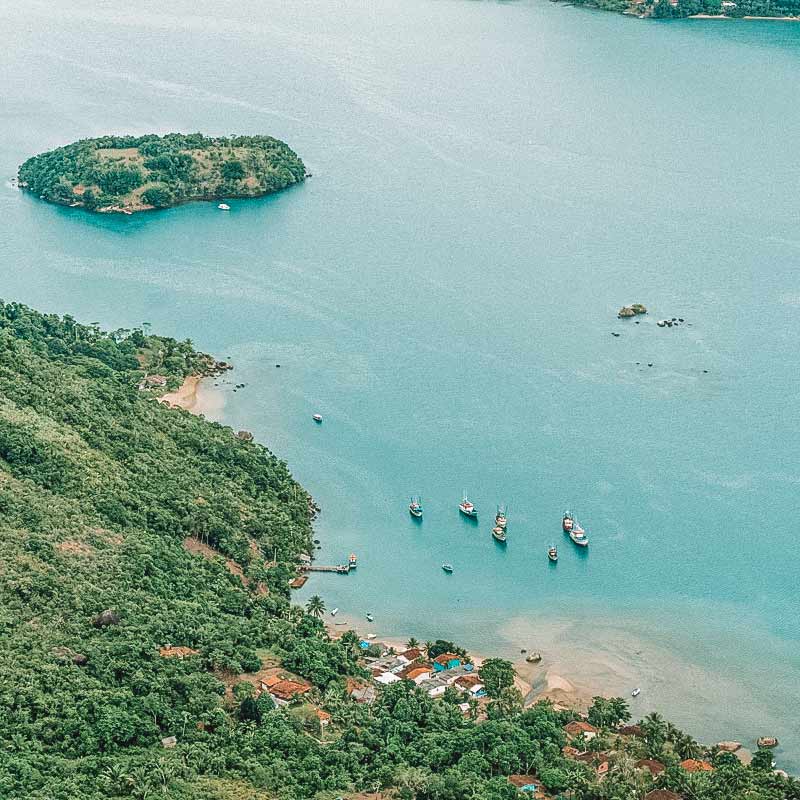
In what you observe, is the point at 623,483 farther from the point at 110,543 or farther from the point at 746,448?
the point at 110,543

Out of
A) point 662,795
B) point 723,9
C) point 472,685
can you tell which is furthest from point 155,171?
point 723,9

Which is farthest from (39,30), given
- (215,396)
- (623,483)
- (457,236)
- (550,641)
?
(550,641)

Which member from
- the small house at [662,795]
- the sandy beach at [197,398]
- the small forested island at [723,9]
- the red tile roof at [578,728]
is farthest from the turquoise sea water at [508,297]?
the small house at [662,795]

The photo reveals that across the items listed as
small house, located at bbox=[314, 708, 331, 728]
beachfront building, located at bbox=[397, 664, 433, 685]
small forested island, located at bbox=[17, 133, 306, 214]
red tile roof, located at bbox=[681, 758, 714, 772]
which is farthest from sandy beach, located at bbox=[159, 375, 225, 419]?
red tile roof, located at bbox=[681, 758, 714, 772]

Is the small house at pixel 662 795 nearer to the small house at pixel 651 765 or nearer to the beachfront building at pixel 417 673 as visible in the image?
the small house at pixel 651 765

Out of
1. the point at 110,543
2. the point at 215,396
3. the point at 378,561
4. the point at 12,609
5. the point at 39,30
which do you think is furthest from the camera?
the point at 39,30
